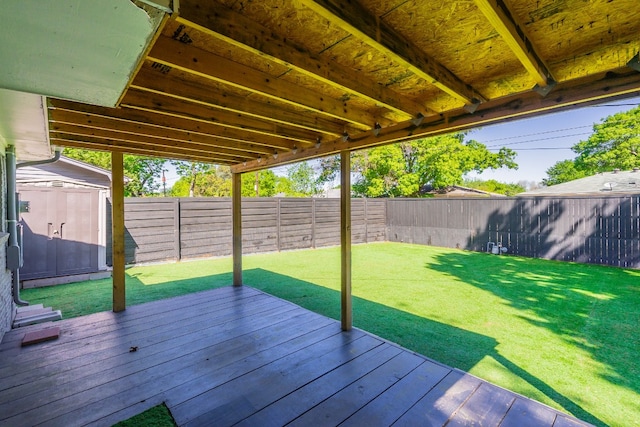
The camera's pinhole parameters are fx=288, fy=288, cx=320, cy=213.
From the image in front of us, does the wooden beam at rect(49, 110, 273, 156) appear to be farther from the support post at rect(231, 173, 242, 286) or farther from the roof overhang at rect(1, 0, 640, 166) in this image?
the support post at rect(231, 173, 242, 286)

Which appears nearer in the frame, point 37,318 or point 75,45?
point 75,45

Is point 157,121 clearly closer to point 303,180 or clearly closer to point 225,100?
point 225,100

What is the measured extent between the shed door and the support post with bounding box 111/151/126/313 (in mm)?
2382

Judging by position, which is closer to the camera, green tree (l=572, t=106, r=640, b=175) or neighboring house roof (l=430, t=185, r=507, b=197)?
green tree (l=572, t=106, r=640, b=175)

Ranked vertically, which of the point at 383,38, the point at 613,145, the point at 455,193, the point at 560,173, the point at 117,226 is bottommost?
the point at 117,226

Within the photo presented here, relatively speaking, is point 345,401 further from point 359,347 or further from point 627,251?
point 627,251

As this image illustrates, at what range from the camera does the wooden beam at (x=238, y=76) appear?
1.42m

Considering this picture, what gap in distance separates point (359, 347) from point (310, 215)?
20.8ft

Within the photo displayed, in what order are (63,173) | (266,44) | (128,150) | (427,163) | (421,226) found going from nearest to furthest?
(266,44) < (128,150) < (63,173) < (421,226) < (427,163)

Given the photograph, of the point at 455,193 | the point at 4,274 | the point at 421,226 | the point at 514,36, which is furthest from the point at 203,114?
the point at 455,193

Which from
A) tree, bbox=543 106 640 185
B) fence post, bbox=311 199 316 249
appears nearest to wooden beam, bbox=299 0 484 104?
fence post, bbox=311 199 316 249

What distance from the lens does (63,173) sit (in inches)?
234

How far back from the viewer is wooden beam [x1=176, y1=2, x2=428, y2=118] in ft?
3.76

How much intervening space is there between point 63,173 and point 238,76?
645 cm
